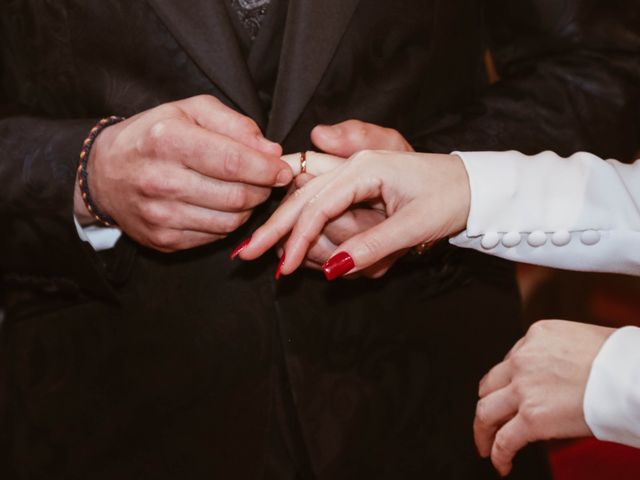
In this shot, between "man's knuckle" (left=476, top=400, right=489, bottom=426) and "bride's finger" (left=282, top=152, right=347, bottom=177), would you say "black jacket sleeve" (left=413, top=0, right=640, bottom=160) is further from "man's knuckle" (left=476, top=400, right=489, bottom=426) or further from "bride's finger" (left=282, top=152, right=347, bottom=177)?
"man's knuckle" (left=476, top=400, right=489, bottom=426)

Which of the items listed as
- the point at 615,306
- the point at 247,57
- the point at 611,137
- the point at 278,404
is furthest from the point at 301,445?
the point at 615,306

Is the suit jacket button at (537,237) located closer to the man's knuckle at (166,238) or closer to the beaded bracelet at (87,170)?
the man's knuckle at (166,238)

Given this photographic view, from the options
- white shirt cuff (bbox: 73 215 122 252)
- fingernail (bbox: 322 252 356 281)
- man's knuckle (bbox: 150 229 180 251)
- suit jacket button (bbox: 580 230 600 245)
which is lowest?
suit jacket button (bbox: 580 230 600 245)

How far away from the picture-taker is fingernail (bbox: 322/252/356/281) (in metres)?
0.87

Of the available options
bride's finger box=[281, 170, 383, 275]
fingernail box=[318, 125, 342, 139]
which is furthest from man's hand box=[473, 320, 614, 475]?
fingernail box=[318, 125, 342, 139]

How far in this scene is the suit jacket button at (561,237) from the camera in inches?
37.8

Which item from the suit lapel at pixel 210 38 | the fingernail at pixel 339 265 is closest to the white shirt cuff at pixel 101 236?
the suit lapel at pixel 210 38

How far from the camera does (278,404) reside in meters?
1.14

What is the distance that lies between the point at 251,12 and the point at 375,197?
38 centimetres

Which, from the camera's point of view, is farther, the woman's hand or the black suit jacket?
the black suit jacket

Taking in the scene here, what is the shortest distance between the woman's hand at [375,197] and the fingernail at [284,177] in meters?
0.02

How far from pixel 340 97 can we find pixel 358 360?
46cm

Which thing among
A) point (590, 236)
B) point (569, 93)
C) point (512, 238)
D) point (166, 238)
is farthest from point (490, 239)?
point (166, 238)

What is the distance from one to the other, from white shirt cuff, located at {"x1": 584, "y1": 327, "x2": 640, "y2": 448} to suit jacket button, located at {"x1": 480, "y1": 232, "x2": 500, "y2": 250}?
24 centimetres
